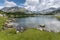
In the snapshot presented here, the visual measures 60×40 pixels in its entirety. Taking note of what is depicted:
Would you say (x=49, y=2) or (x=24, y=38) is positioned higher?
(x=49, y=2)

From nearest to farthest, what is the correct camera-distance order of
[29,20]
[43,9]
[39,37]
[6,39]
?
[6,39] → [39,37] → [43,9] → [29,20]

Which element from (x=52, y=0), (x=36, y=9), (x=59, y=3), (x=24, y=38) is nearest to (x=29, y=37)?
(x=24, y=38)

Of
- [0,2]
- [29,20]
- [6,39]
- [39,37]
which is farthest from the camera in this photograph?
[29,20]

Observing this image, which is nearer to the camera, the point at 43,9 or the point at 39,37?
the point at 39,37

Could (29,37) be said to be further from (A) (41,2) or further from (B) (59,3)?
(B) (59,3)

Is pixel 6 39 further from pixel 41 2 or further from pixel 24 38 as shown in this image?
pixel 41 2

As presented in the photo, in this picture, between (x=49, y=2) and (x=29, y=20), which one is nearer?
(x=49, y=2)

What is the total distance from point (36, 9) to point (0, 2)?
4.33m

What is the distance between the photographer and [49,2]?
14.4 meters

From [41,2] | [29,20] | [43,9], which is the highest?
[41,2]

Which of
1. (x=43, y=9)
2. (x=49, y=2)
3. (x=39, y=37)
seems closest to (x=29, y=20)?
(x=43, y=9)

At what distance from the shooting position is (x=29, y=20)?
59.7ft

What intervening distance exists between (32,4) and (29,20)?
13.4ft

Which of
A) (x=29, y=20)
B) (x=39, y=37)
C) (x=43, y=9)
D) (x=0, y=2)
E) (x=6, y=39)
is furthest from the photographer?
(x=29, y=20)
